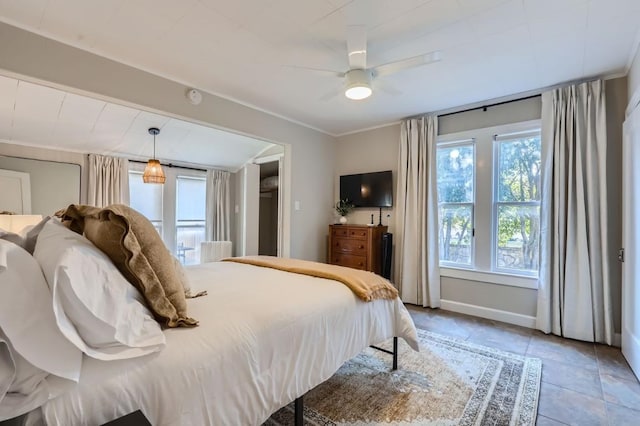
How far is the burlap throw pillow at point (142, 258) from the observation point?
116 centimetres

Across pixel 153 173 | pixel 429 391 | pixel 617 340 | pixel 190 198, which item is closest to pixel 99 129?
pixel 153 173

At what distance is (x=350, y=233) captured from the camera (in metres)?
4.31

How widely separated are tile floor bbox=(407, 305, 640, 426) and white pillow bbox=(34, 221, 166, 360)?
218 cm

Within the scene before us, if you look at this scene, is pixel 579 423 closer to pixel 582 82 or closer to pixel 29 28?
pixel 582 82

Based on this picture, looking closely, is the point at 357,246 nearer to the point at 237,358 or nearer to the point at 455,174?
the point at 455,174

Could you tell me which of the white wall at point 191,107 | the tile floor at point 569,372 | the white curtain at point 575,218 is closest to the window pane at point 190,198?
the white wall at point 191,107

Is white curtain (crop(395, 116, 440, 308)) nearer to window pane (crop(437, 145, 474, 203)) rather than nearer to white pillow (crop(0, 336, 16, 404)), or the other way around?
window pane (crop(437, 145, 474, 203))

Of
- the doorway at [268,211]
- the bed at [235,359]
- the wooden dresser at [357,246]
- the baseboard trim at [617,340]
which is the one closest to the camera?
the bed at [235,359]

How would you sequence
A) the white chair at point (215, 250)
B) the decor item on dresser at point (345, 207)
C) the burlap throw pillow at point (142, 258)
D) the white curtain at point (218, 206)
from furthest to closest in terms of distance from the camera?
the white curtain at point (218, 206)
the white chair at point (215, 250)
the decor item on dresser at point (345, 207)
the burlap throw pillow at point (142, 258)

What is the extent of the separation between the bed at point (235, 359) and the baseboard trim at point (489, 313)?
2102 mm

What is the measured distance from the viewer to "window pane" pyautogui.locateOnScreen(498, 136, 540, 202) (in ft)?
11.0

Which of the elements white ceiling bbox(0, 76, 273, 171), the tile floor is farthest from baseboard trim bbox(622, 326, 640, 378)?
white ceiling bbox(0, 76, 273, 171)

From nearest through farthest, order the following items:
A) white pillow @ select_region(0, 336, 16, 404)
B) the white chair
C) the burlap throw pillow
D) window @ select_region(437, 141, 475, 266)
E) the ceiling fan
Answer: white pillow @ select_region(0, 336, 16, 404)
the burlap throw pillow
the ceiling fan
window @ select_region(437, 141, 475, 266)
the white chair

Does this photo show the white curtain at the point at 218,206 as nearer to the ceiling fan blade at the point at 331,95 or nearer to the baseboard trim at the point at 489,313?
the ceiling fan blade at the point at 331,95
